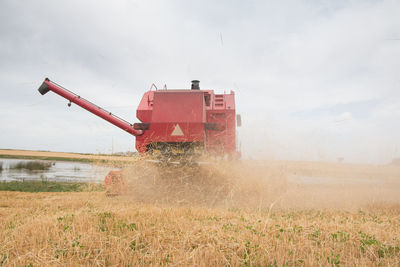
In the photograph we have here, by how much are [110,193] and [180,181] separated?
1.72 m

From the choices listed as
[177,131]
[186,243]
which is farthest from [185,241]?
[177,131]

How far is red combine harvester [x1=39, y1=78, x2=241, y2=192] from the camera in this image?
6238mm

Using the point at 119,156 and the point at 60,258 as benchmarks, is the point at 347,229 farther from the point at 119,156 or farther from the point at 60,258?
the point at 119,156

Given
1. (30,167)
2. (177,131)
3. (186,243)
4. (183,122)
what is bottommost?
(186,243)

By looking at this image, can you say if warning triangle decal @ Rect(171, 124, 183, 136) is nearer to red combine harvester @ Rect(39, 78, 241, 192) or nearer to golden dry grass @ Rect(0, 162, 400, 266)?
red combine harvester @ Rect(39, 78, 241, 192)

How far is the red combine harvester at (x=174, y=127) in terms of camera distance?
20.5 ft

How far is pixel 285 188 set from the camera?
769 centimetres

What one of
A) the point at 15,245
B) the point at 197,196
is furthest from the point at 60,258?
the point at 197,196

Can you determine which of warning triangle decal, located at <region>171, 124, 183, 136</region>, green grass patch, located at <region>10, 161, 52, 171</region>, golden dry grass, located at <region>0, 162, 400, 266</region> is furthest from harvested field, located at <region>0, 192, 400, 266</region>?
green grass patch, located at <region>10, 161, 52, 171</region>

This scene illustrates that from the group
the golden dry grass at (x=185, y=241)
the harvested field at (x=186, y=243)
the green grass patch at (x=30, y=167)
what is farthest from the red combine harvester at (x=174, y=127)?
the green grass patch at (x=30, y=167)

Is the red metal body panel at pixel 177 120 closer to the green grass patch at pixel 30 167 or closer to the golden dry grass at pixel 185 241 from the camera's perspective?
the golden dry grass at pixel 185 241

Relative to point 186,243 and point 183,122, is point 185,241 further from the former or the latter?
point 183,122

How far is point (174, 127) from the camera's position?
623 centimetres

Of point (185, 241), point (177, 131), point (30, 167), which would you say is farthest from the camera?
point (30, 167)
